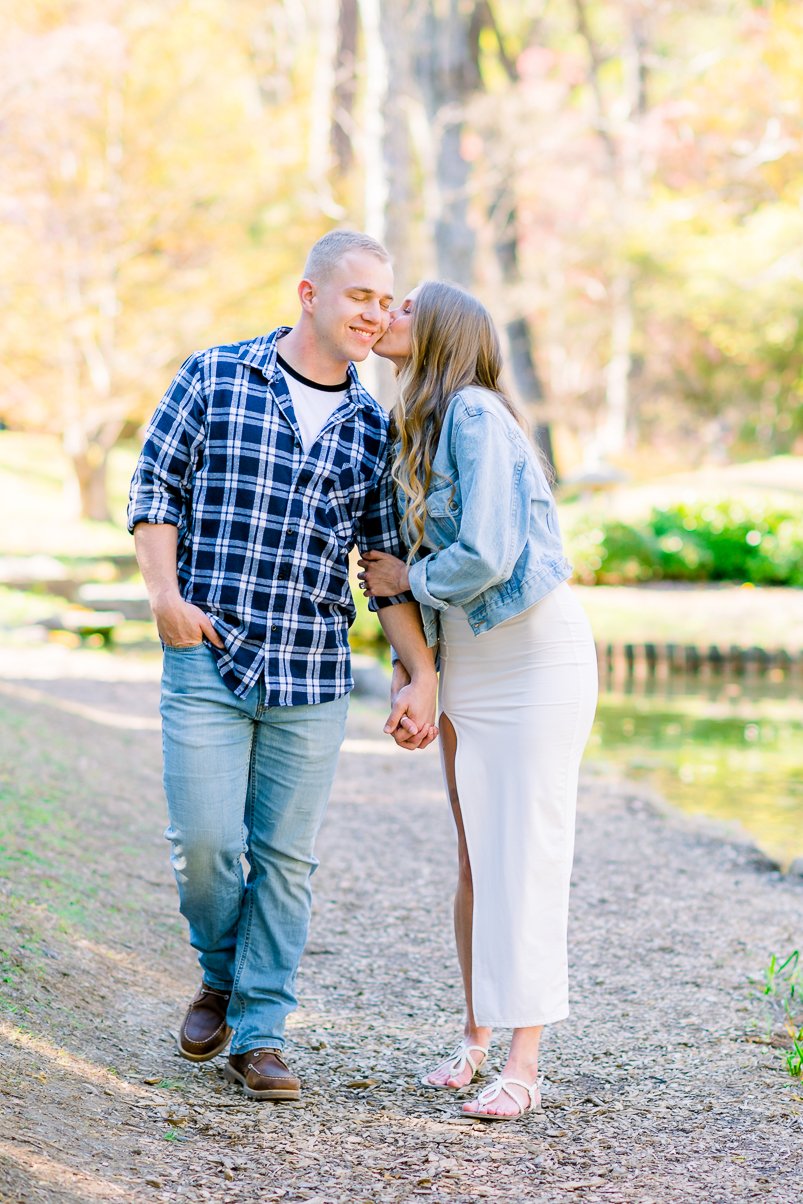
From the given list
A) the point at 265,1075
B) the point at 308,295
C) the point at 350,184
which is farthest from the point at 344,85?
the point at 265,1075

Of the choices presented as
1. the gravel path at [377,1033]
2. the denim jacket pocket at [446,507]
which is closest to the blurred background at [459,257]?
the gravel path at [377,1033]

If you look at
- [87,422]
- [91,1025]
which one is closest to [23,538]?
[87,422]

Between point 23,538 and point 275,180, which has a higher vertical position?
point 275,180

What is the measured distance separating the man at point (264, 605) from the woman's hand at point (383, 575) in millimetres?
42

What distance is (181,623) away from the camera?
3170 mm

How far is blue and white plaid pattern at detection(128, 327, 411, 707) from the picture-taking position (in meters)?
3.23

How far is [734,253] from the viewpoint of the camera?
2352 cm

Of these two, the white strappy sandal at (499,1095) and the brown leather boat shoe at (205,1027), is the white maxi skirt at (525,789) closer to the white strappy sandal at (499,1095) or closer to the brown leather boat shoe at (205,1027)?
the white strappy sandal at (499,1095)

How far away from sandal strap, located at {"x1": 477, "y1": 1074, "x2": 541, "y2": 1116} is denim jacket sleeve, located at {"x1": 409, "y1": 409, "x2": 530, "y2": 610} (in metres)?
1.15

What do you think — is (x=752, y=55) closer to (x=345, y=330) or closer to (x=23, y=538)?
(x=23, y=538)

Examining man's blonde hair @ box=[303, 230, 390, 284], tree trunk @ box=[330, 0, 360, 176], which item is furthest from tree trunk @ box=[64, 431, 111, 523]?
man's blonde hair @ box=[303, 230, 390, 284]

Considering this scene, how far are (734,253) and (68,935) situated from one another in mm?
21691

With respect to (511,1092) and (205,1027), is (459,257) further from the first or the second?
(511,1092)

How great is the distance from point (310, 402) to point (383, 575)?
1.50 feet
